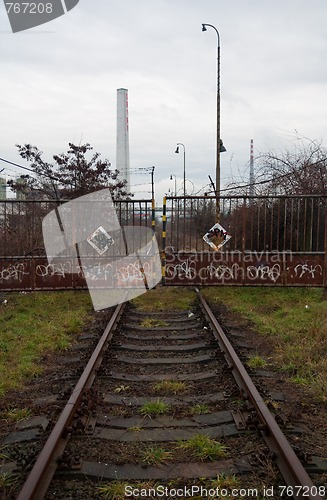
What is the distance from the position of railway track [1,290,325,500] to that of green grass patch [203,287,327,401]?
0.85 meters

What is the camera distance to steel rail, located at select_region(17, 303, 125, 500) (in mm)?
3158

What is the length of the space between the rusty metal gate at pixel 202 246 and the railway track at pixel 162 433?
4690 mm

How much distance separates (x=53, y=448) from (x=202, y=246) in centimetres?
853

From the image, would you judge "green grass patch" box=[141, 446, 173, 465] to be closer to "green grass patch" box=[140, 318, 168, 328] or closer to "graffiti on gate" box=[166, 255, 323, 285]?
"green grass patch" box=[140, 318, 168, 328]

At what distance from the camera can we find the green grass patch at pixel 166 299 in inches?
399

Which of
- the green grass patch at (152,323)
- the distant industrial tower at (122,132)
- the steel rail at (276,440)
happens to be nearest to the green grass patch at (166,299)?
the green grass patch at (152,323)

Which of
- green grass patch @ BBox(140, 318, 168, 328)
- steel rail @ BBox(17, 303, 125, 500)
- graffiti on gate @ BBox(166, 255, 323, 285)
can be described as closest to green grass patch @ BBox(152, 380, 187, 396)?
steel rail @ BBox(17, 303, 125, 500)

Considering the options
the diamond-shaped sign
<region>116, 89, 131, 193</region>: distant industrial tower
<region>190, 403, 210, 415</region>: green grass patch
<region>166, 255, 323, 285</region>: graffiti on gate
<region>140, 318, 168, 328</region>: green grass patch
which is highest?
<region>116, 89, 131, 193</region>: distant industrial tower

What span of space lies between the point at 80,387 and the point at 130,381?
2.59 ft

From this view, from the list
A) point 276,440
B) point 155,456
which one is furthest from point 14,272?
point 276,440

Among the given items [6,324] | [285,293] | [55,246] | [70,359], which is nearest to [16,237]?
[55,246]

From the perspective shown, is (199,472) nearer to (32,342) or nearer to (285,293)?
(32,342)

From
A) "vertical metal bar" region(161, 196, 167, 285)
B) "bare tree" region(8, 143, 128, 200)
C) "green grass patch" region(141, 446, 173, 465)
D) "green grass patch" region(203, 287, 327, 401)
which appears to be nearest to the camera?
"green grass patch" region(141, 446, 173, 465)

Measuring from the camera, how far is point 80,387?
5012 mm
